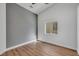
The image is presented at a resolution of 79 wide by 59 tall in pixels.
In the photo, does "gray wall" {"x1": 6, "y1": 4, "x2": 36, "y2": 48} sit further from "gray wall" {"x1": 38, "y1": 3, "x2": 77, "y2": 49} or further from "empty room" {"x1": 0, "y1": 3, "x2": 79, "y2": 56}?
"gray wall" {"x1": 38, "y1": 3, "x2": 77, "y2": 49}

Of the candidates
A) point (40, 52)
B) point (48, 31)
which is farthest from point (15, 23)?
point (48, 31)

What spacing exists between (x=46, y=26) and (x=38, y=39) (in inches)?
49.4

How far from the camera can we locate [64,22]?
10.3 ft

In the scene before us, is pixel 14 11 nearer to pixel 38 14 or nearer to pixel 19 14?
pixel 19 14

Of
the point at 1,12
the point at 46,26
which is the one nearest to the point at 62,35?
the point at 46,26

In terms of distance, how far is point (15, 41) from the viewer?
3111mm

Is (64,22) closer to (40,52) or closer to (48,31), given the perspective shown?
(48,31)

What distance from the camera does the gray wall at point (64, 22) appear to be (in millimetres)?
→ 2727

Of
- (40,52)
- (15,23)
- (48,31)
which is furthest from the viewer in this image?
(48,31)

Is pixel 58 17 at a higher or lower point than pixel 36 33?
higher

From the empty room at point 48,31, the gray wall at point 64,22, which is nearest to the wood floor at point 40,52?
the empty room at point 48,31

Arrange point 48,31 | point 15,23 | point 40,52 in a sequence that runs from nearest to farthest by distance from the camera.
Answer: point 40,52 < point 15,23 < point 48,31

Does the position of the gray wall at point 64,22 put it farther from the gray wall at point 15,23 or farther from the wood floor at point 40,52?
the gray wall at point 15,23

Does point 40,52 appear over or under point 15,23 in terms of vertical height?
under
